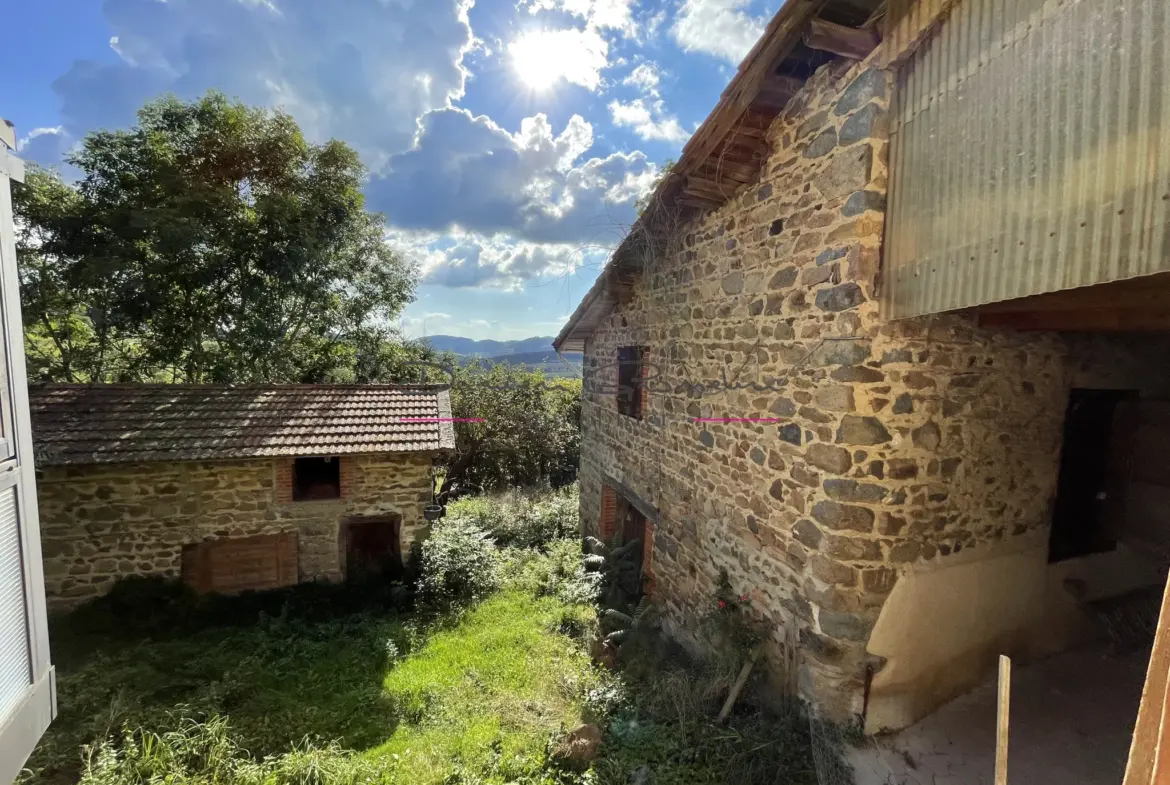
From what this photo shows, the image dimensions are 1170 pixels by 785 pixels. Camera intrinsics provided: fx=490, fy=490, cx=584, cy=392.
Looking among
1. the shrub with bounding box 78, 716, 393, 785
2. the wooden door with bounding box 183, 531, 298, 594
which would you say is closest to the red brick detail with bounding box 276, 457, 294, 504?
the wooden door with bounding box 183, 531, 298, 594

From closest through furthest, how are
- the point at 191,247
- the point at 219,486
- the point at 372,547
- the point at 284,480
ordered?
the point at 219,486 < the point at 284,480 < the point at 372,547 < the point at 191,247

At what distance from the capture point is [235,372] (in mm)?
13477

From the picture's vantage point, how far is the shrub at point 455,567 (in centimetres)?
818

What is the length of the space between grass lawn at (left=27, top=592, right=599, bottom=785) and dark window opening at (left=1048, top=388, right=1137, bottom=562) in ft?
16.4

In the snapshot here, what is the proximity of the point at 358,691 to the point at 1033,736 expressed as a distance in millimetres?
6580

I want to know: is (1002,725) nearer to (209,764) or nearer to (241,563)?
(209,764)

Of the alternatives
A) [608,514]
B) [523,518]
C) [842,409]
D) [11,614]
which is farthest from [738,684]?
[523,518]

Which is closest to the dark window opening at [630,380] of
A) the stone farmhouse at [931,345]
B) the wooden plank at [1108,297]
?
the stone farmhouse at [931,345]

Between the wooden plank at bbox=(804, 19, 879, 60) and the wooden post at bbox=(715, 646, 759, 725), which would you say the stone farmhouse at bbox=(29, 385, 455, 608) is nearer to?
the wooden post at bbox=(715, 646, 759, 725)

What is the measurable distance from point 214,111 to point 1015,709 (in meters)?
18.5

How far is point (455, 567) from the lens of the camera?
27.6 feet

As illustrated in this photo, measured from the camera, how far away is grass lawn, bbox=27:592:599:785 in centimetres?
468

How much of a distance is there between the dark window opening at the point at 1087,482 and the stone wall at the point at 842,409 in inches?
20.6

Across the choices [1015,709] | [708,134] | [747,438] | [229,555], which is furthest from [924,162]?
[229,555]
